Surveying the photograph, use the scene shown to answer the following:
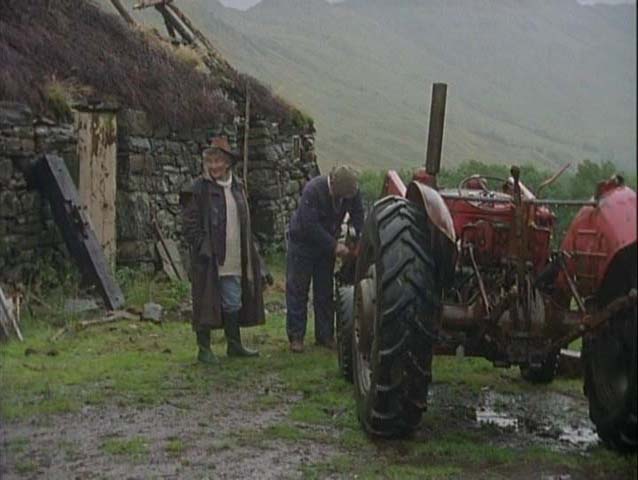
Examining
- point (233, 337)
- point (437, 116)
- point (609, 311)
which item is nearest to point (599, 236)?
point (609, 311)

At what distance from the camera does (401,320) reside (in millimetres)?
3316

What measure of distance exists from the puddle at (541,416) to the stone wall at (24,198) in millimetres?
2506

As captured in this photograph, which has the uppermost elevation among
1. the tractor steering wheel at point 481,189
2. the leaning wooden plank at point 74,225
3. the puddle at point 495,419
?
the tractor steering wheel at point 481,189

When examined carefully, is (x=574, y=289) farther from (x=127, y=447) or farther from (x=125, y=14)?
(x=125, y=14)

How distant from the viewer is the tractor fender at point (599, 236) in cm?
165

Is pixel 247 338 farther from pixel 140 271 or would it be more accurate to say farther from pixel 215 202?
pixel 215 202

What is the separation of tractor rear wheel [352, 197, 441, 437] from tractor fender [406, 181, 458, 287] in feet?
0.17

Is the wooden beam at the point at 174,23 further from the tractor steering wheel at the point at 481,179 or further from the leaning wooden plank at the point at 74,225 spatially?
the leaning wooden plank at the point at 74,225

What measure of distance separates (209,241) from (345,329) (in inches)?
31.8

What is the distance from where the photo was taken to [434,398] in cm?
431

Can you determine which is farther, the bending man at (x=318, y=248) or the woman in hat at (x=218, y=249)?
the bending man at (x=318, y=248)

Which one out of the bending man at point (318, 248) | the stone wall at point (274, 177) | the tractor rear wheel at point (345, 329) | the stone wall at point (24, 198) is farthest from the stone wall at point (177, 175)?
the tractor rear wheel at point (345, 329)

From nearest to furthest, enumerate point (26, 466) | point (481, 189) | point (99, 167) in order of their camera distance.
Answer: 1. point (26, 466)
2. point (481, 189)
3. point (99, 167)

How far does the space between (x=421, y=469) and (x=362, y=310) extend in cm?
61
